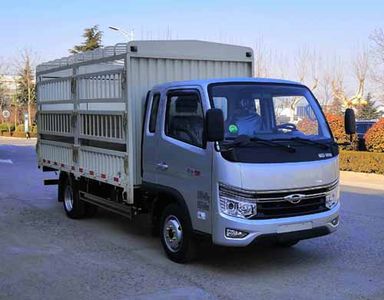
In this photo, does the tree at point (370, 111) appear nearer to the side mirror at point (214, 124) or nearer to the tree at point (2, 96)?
the tree at point (2, 96)

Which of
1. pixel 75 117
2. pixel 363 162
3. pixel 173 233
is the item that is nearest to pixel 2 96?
pixel 363 162

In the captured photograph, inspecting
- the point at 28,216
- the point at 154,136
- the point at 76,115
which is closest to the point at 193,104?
the point at 154,136

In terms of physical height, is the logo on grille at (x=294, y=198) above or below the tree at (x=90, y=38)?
below

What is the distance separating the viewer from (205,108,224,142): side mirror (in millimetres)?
5957

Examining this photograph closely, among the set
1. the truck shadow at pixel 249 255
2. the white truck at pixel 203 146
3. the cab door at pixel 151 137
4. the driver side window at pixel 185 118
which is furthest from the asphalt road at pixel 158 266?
the driver side window at pixel 185 118

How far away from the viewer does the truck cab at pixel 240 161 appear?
242 inches

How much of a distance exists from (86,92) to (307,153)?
4025mm

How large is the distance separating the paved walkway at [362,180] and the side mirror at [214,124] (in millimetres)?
10341

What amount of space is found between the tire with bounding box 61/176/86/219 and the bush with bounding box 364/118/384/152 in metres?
12.6

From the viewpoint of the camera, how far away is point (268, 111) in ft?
23.0

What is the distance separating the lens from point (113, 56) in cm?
799

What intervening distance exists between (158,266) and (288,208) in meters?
1.69

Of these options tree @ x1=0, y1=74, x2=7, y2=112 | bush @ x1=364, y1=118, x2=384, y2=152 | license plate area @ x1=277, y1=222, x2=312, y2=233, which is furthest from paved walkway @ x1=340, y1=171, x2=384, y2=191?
tree @ x1=0, y1=74, x2=7, y2=112

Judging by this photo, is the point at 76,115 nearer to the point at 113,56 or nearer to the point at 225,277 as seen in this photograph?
the point at 113,56
